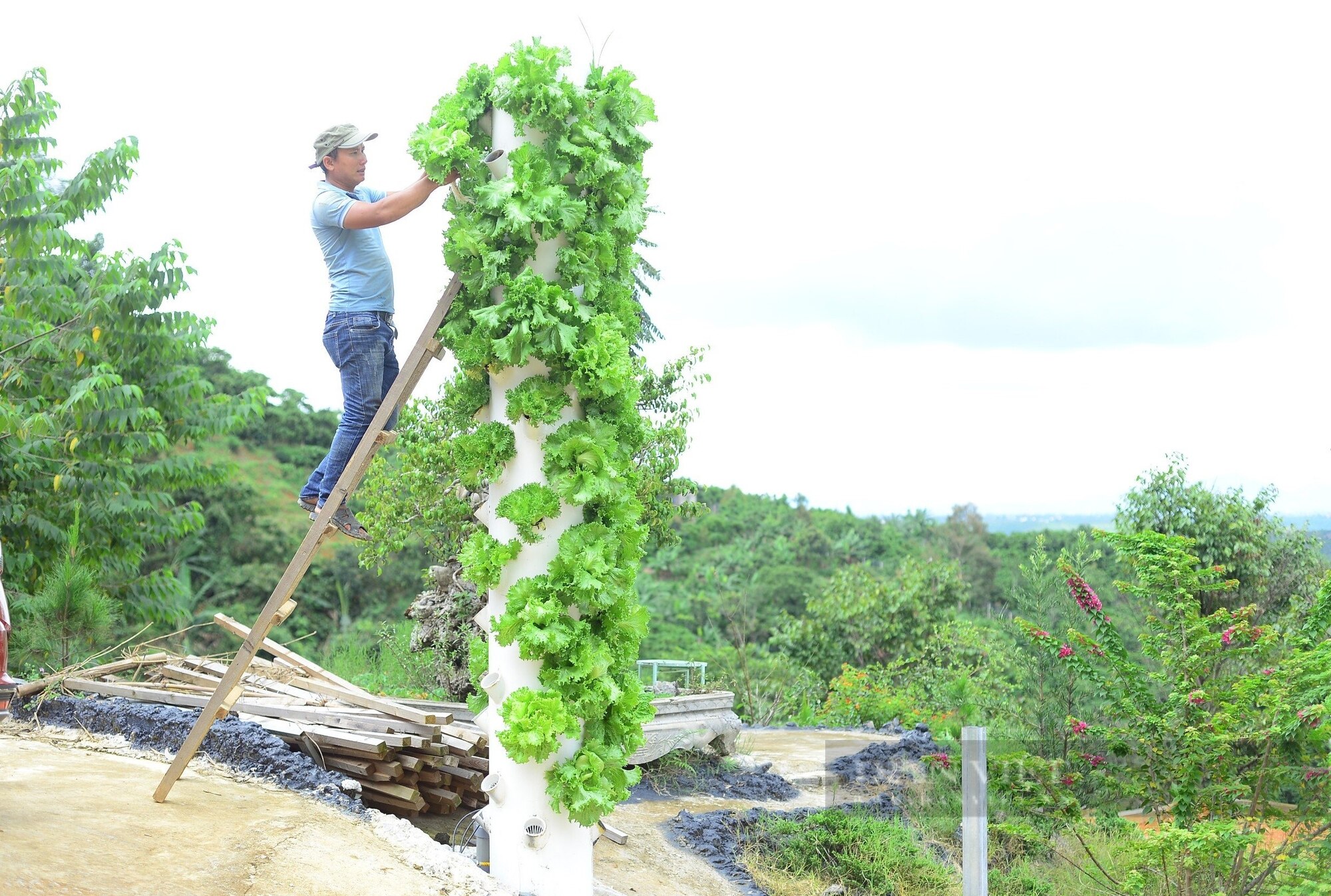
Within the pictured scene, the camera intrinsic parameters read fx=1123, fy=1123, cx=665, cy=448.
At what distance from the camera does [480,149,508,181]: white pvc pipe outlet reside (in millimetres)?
5227

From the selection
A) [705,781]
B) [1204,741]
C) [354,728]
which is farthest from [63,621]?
[1204,741]

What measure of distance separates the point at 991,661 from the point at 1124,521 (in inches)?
107

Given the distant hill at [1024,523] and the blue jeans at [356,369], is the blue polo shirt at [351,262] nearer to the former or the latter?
the blue jeans at [356,369]

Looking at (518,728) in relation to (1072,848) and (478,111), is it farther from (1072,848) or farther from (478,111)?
(1072,848)

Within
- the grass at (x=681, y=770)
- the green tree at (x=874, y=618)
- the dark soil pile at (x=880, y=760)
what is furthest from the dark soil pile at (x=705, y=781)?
the green tree at (x=874, y=618)

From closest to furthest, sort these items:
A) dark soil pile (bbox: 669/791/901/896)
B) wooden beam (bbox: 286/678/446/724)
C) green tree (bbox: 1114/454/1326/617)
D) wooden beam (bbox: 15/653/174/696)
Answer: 1. wooden beam (bbox: 286/678/446/724)
2. dark soil pile (bbox: 669/791/901/896)
3. wooden beam (bbox: 15/653/174/696)
4. green tree (bbox: 1114/454/1326/617)

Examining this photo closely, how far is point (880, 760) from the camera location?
403 inches

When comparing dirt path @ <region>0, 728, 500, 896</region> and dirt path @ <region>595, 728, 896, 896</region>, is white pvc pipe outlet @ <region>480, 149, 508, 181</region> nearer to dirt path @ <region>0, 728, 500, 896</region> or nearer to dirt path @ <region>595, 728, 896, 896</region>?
dirt path @ <region>0, 728, 500, 896</region>

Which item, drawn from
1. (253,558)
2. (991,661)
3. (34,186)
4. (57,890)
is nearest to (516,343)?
(57,890)

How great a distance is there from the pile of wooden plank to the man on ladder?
1.37 metres

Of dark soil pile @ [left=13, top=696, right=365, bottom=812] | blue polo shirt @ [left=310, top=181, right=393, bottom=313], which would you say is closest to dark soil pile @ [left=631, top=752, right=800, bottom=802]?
dark soil pile @ [left=13, top=696, right=365, bottom=812]

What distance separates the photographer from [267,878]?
4461 millimetres

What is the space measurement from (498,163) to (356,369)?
123 centimetres

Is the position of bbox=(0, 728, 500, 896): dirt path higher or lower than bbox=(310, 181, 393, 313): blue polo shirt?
lower
